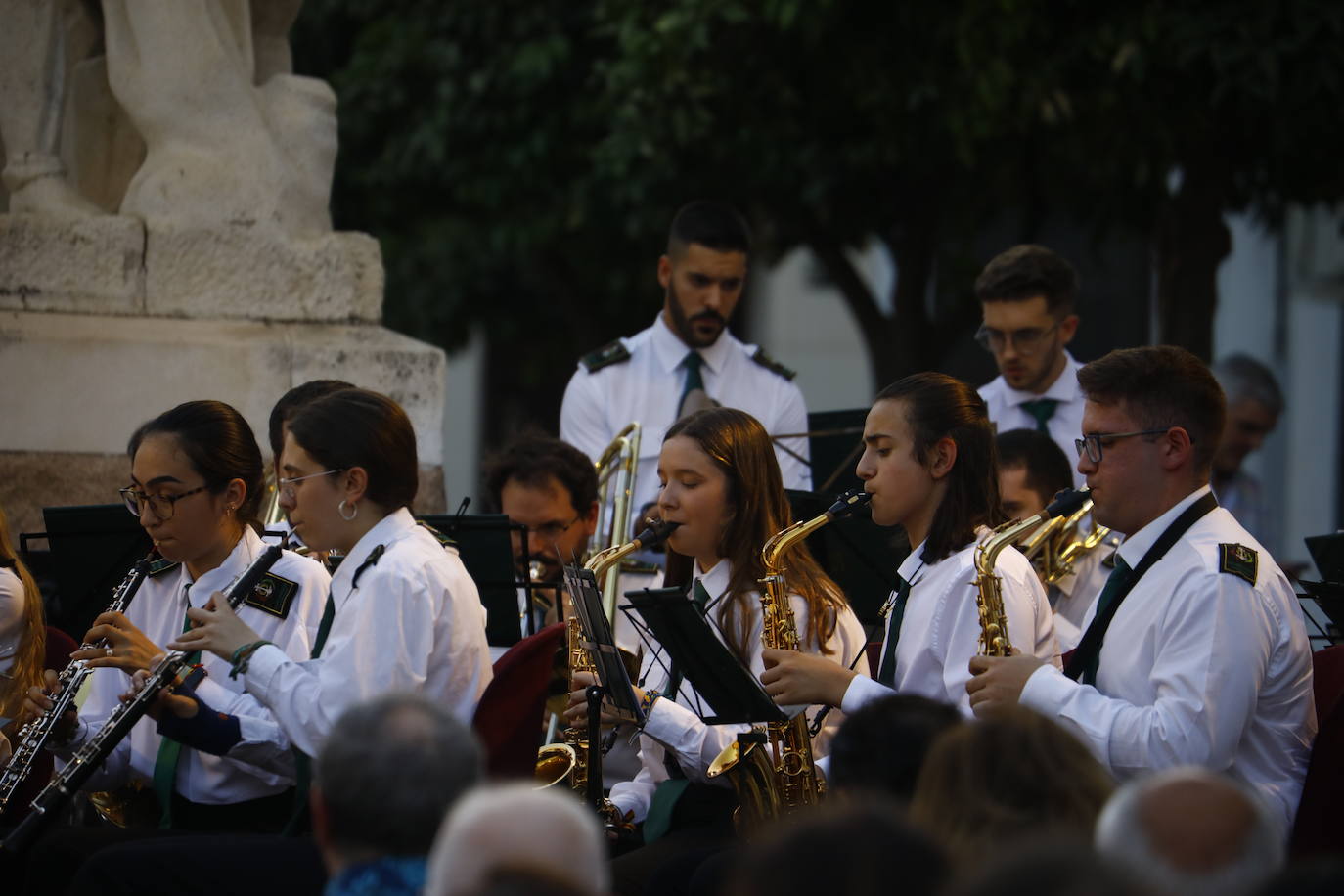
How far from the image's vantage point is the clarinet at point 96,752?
4219 mm

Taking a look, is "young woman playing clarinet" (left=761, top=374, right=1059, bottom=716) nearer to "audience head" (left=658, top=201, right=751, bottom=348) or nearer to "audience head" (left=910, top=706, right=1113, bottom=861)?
"audience head" (left=910, top=706, right=1113, bottom=861)

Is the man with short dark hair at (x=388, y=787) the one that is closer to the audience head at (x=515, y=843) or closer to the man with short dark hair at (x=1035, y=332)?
the audience head at (x=515, y=843)

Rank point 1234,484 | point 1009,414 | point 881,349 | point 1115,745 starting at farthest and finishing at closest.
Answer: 1. point 881,349
2. point 1234,484
3. point 1009,414
4. point 1115,745

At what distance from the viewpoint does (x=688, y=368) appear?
23.6 ft

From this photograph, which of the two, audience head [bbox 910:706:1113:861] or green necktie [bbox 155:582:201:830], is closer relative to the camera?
audience head [bbox 910:706:1113:861]

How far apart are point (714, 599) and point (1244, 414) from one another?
164 inches

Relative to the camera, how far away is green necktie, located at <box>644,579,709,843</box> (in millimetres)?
4758

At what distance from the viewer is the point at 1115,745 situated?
3822mm

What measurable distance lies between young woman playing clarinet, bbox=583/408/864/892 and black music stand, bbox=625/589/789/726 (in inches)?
15.1

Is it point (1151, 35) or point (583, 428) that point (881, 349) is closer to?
point (1151, 35)

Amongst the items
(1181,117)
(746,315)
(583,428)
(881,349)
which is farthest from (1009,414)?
(746,315)

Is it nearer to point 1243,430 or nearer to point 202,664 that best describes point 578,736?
point 202,664

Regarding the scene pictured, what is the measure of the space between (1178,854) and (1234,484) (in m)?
6.25

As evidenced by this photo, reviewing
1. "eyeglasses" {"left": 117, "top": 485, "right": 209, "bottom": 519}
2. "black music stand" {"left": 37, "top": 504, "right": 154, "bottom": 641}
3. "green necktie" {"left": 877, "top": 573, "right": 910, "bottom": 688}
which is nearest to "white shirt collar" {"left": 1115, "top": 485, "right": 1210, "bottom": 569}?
"green necktie" {"left": 877, "top": 573, "right": 910, "bottom": 688}
